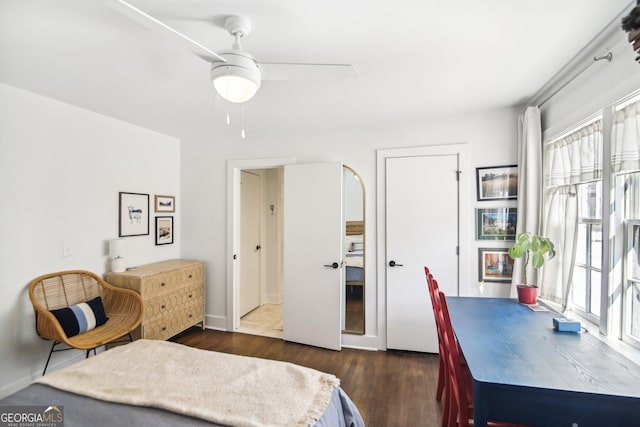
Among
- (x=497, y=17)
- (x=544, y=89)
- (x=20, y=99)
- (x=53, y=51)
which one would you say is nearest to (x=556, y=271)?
(x=544, y=89)

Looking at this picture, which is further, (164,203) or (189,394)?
(164,203)

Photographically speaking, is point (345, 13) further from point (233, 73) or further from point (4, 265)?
point (4, 265)

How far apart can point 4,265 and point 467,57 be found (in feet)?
12.1

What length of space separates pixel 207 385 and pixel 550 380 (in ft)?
4.94

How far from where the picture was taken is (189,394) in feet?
4.42

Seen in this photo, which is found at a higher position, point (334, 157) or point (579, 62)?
Result: point (579, 62)

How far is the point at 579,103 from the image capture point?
2.07m

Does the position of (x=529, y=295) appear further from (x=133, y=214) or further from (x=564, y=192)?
(x=133, y=214)

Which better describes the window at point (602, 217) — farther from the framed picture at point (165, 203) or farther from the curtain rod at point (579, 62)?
the framed picture at point (165, 203)

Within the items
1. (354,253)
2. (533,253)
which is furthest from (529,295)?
(354,253)

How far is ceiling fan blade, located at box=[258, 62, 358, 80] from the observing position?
153 cm

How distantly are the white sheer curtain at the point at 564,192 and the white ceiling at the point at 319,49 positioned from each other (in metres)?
0.54

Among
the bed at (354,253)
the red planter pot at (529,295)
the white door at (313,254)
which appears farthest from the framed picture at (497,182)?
the white door at (313,254)

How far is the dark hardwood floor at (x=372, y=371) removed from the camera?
84.4 inches
